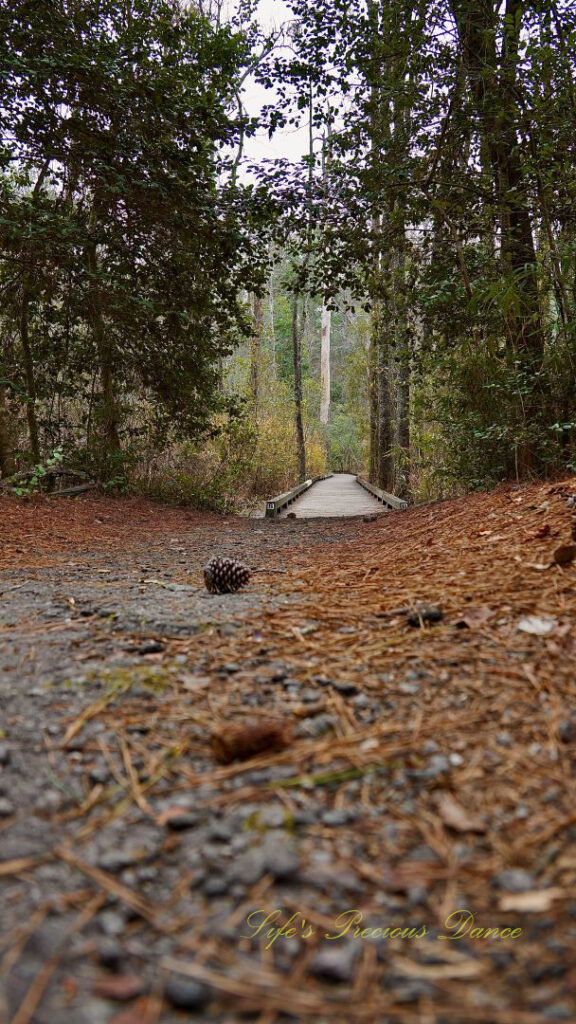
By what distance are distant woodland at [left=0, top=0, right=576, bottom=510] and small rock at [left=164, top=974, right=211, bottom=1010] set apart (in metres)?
3.64

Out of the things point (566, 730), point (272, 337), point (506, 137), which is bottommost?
point (566, 730)

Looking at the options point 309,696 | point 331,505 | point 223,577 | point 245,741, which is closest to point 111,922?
point 245,741

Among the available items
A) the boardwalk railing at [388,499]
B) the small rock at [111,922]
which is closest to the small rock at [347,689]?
the small rock at [111,922]

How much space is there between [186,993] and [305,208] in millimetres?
6487

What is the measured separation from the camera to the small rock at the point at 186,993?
70cm

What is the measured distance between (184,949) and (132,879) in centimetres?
17

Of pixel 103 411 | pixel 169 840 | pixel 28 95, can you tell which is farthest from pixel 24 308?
pixel 169 840

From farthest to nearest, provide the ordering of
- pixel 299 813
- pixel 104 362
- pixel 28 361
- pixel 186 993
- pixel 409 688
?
pixel 104 362
pixel 28 361
pixel 409 688
pixel 299 813
pixel 186 993

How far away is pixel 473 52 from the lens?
503 centimetres

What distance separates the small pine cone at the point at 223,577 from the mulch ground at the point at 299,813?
24.0 inches

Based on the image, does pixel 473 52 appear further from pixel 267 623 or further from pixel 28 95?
pixel 267 623

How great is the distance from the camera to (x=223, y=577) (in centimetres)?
289

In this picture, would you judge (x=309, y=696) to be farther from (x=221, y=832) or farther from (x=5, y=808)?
(x=5, y=808)

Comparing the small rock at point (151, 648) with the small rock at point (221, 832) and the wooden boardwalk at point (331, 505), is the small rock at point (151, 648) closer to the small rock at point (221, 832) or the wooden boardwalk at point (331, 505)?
the small rock at point (221, 832)
